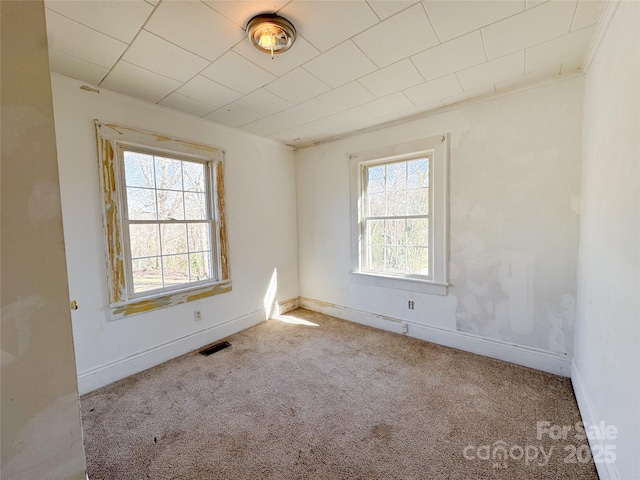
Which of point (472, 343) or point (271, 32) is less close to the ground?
point (271, 32)

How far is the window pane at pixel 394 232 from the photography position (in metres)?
3.22

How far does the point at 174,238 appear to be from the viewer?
9.28 feet

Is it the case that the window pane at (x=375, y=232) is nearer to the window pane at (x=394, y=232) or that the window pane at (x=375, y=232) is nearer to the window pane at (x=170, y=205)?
the window pane at (x=394, y=232)

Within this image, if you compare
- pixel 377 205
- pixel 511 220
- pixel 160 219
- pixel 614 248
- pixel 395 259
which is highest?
pixel 377 205

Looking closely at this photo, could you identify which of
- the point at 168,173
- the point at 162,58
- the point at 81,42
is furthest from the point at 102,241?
the point at 162,58

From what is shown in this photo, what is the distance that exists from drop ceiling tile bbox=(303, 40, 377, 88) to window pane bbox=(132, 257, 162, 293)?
2.20 metres

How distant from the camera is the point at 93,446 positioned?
1.67 meters

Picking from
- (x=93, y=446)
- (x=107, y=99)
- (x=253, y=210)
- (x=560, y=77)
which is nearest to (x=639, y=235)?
(x=560, y=77)

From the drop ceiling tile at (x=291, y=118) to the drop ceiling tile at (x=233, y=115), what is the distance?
0.39 feet

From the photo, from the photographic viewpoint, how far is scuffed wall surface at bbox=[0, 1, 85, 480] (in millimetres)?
785

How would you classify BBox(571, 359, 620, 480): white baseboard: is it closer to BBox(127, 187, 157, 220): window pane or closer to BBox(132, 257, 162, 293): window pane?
BBox(132, 257, 162, 293): window pane

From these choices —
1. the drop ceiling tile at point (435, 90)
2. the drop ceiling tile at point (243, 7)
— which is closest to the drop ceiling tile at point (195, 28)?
the drop ceiling tile at point (243, 7)

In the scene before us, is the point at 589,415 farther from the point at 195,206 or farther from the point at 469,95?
the point at 195,206

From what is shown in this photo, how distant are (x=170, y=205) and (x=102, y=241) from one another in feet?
2.21
